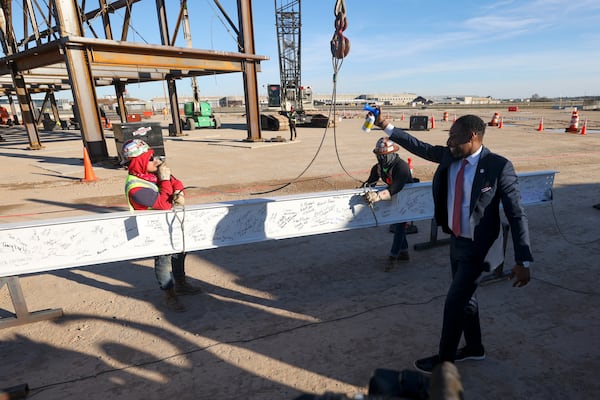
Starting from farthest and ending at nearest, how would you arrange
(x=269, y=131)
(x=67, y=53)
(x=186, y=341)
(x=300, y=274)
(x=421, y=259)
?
(x=269, y=131) → (x=67, y=53) → (x=421, y=259) → (x=300, y=274) → (x=186, y=341)

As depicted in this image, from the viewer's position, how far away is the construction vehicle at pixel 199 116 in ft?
87.7

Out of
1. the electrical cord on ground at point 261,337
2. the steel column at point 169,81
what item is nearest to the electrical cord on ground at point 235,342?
the electrical cord on ground at point 261,337

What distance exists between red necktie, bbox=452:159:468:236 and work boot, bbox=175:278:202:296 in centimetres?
288

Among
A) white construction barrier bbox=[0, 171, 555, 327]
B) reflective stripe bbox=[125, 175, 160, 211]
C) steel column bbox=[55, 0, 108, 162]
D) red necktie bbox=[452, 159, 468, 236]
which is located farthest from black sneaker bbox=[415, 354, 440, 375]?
steel column bbox=[55, 0, 108, 162]

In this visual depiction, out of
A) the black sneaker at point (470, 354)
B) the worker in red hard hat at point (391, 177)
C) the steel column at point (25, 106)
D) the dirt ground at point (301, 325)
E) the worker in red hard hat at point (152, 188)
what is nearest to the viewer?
the dirt ground at point (301, 325)

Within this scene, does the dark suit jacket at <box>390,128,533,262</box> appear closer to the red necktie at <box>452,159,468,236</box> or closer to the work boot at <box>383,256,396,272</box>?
the red necktie at <box>452,159,468,236</box>

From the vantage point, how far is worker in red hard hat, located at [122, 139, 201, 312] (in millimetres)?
3309

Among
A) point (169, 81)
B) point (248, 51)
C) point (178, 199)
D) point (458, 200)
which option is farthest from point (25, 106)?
point (458, 200)

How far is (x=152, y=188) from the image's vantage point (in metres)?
3.40

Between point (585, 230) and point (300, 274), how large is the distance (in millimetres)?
4718

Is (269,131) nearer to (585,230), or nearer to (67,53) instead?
(67,53)

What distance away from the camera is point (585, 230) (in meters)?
5.48

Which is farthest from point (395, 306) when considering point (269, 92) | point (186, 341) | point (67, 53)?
point (269, 92)

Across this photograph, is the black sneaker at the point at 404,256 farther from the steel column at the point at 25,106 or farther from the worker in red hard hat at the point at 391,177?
the steel column at the point at 25,106
